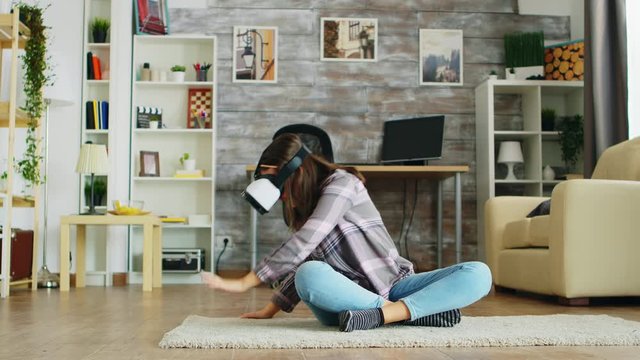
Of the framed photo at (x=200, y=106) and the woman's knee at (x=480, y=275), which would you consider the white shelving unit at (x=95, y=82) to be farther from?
the woman's knee at (x=480, y=275)

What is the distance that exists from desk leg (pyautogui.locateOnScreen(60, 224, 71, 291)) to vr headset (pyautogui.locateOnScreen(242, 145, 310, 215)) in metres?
3.01

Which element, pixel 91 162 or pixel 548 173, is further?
pixel 548 173

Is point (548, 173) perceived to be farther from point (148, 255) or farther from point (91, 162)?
point (91, 162)

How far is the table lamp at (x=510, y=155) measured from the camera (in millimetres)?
5801

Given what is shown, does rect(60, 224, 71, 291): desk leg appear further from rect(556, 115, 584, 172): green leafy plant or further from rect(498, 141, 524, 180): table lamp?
rect(556, 115, 584, 172): green leafy plant

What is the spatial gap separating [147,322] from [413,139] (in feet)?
10.9

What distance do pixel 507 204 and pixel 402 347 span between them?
276cm

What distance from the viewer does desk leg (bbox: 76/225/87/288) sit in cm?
533

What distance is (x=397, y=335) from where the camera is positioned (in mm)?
2193

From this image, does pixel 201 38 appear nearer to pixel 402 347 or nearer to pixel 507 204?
pixel 507 204

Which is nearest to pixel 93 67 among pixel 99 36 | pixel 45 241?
pixel 99 36

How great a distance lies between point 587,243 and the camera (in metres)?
3.71

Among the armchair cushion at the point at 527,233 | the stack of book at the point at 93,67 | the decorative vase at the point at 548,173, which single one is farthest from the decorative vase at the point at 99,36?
the decorative vase at the point at 548,173

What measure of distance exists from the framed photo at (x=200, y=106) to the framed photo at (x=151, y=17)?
19.6 inches
